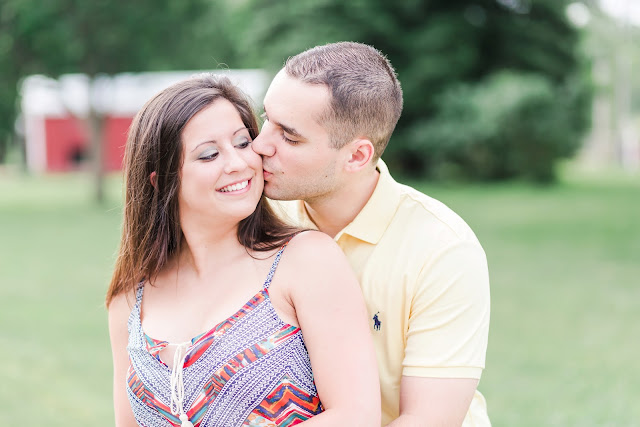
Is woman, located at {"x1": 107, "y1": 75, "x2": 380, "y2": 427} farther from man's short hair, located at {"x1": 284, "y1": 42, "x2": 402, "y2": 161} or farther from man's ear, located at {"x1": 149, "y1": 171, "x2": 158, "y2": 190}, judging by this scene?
man's short hair, located at {"x1": 284, "y1": 42, "x2": 402, "y2": 161}

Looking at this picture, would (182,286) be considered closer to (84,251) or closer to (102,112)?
(84,251)

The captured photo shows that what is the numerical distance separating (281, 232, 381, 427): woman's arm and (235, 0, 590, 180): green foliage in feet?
63.4

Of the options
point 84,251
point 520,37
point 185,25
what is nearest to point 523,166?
point 520,37

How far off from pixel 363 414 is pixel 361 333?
0.76 ft

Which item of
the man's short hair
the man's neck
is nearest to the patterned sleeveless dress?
the man's neck

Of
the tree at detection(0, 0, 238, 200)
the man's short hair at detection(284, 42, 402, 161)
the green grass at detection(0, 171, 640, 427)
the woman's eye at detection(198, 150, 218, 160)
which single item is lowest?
the green grass at detection(0, 171, 640, 427)

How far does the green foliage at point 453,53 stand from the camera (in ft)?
70.7

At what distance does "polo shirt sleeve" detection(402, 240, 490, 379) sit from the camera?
239cm

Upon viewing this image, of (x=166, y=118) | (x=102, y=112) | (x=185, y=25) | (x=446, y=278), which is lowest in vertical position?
(x=446, y=278)

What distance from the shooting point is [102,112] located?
20.9 m

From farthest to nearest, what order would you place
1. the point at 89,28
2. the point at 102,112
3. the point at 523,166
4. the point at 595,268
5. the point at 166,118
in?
the point at 523,166 < the point at 102,112 < the point at 89,28 < the point at 595,268 < the point at 166,118

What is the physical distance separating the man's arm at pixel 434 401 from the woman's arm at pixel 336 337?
0.14 metres

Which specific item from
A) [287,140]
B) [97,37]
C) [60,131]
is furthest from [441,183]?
[60,131]

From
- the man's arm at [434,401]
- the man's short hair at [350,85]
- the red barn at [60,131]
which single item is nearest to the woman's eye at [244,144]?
the man's short hair at [350,85]
